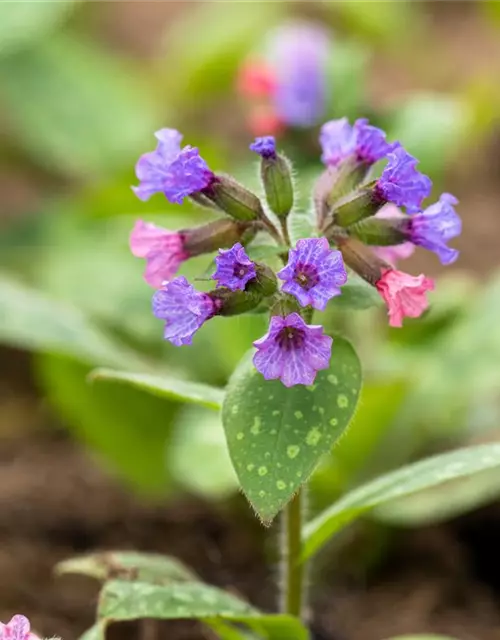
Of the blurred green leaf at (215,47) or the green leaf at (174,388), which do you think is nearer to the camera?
the green leaf at (174,388)

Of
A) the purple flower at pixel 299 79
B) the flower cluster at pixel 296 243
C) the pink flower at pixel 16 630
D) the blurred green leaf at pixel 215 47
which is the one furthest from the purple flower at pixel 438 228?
the blurred green leaf at pixel 215 47

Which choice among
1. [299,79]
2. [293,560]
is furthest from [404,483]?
[299,79]

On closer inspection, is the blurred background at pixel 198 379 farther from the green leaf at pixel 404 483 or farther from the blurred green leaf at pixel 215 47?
the green leaf at pixel 404 483

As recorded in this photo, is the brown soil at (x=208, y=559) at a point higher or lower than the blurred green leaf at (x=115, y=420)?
lower

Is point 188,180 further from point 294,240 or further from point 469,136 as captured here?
point 469,136

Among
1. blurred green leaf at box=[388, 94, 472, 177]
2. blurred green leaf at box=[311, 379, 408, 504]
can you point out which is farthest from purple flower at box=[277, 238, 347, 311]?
blurred green leaf at box=[388, 94, 472, 177]

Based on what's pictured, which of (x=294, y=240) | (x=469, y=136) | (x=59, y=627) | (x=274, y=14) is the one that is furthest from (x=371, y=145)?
(x=274, y=14)
